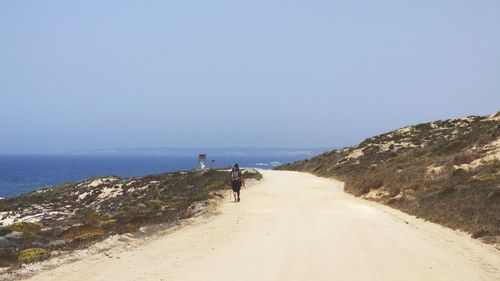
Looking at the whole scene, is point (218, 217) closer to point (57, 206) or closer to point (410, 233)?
point (410, 233)

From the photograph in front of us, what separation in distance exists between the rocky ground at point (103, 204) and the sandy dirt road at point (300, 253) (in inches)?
217

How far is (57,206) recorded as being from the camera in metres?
46.9

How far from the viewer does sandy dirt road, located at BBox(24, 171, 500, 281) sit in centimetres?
1215

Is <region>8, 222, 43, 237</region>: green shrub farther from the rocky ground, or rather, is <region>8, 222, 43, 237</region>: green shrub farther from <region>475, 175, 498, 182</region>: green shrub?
<region>475, 175, 498, 182</region>: green shrub

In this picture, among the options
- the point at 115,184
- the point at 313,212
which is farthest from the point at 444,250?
the point at 115,184

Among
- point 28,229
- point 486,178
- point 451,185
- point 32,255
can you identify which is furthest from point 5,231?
point 486,178

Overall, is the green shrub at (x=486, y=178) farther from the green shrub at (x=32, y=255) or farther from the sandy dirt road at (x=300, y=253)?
the green shrub at (x=32, y=255)

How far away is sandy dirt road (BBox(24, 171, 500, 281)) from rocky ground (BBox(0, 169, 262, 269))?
217 inches

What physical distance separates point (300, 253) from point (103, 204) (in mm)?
33031

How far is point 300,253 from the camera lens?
46.5 ft

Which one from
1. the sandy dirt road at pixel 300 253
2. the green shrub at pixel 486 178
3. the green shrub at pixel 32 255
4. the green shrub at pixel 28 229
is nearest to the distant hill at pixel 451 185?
the green shrub at pixel 486 178

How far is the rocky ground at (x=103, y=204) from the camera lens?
23953mm

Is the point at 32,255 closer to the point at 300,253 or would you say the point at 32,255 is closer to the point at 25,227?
the point at 300,253

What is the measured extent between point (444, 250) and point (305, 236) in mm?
4276
